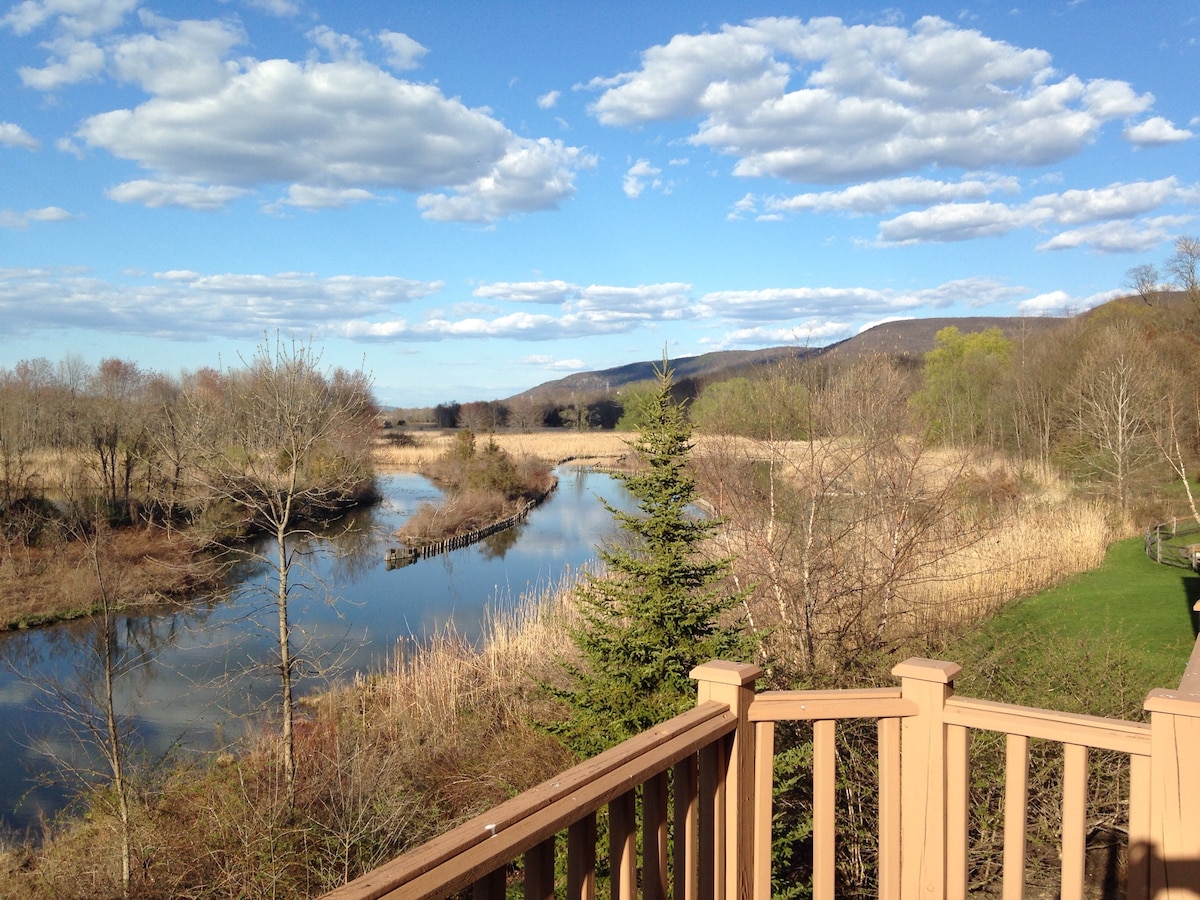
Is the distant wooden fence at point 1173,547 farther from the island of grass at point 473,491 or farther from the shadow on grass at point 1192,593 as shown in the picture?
the island of grass at point 473,491

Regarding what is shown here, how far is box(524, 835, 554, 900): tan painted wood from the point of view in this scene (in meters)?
1.51

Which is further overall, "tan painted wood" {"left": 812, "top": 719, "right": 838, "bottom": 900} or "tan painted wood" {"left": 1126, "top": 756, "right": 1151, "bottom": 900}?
"tan painted wood" {"left": 812, "top": 719, "right": 838, "bottom": 900}

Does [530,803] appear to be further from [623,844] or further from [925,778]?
[925,778]

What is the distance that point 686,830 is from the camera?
Result: 199cm

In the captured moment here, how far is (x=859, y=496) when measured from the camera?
9.08 metres

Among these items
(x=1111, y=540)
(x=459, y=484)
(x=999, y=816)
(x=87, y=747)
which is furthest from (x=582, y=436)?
(x=999, y=816)

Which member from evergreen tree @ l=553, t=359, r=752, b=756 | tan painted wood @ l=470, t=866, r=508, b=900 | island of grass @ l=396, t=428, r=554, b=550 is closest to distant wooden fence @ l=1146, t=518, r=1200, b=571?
evergreen tree @ l=553, t=359, r=752, b=756

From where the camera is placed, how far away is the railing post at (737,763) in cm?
211

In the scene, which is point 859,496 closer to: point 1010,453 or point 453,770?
point 453,770

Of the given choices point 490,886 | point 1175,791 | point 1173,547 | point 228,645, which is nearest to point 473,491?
point 228,645

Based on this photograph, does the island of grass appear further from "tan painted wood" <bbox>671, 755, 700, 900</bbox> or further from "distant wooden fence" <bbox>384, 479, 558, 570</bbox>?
"tan painted wood" <bbox>671, 755, 700, 900</bbox>

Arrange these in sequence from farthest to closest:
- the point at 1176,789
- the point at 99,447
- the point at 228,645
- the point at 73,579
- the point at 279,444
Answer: the point at 99,447
the point at 73,579
the point at 228,645
the point at 279,444
the point at 1176,789

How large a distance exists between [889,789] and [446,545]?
2572 cm

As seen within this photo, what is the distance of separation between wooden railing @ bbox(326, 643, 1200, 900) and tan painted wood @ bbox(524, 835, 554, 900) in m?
0.08
